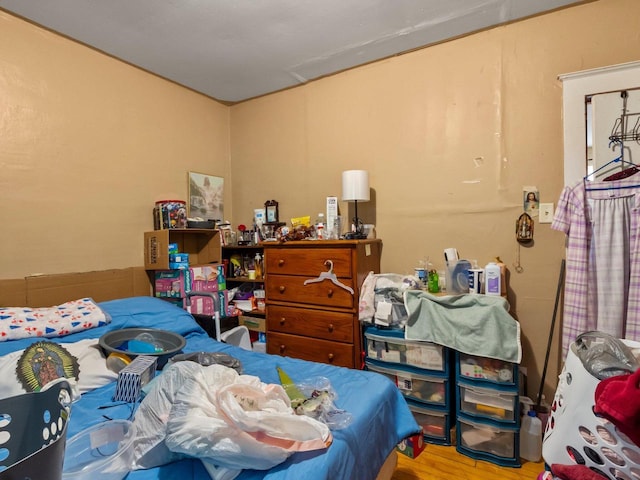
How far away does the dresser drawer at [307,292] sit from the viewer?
235 centimetres

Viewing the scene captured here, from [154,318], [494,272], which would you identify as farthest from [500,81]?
Answer: [154,318]

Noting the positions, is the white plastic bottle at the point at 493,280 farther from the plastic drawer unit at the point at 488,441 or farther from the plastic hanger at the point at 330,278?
the plastic hanger at the point at 330,278

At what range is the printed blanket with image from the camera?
1.71 m

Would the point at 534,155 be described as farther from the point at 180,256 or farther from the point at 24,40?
the point at 24,40

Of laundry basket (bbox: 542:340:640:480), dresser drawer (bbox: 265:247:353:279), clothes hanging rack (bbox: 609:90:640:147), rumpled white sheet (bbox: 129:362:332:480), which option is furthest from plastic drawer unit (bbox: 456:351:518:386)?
clothes hanging rack (bbox: 609:90:640:147)

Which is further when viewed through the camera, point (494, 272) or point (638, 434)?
point (494, 272)

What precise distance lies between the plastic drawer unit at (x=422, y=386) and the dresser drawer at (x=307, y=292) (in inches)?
20.8

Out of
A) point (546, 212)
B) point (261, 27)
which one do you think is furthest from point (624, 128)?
point (261, 27)

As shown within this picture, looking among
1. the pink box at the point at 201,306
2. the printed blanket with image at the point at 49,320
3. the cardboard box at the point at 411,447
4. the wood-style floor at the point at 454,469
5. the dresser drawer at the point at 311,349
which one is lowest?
the wood-style floor at the point at 454,469

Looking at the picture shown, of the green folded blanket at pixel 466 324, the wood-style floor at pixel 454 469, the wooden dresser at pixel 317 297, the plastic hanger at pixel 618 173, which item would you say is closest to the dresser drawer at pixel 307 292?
the wooden dresser at pixel 317 297

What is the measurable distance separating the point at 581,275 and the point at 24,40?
11.8 feet

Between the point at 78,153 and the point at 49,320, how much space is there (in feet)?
3.98

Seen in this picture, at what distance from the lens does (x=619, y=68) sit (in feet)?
6.45

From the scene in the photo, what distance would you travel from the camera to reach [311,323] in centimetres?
249
